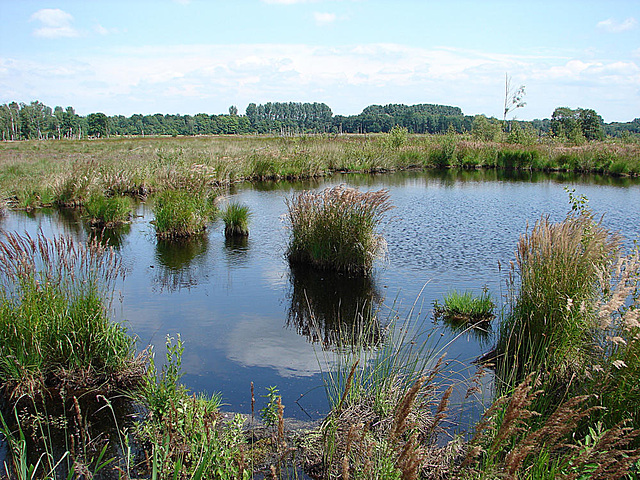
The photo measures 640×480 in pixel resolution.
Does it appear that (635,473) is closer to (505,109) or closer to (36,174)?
(36,174)

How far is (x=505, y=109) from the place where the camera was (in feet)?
140

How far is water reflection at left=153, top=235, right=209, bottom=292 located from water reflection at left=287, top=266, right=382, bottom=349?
1740 mm

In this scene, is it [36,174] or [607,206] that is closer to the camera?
[607,206]

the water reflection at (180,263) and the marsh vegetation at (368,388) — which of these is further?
the water reflection at (180,263)

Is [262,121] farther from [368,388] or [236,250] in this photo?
[368,388]

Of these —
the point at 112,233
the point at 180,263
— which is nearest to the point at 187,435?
the point at 180,263

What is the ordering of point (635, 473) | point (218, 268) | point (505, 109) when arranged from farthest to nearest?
point (505, 109), point (218, 268), point (635, 473)

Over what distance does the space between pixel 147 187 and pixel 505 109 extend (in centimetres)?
3319

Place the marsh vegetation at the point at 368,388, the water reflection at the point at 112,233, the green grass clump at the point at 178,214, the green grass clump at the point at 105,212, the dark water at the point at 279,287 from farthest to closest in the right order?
the green grass clump at the point at 105,212, the green grass clump at the point at 178,214, the water reflection at the point at 112,233, the dark water at the point at 279,287, the marsh vegetation at the point at 368,388

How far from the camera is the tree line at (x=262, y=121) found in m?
87.4

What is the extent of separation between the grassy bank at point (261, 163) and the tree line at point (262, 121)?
1247 inches

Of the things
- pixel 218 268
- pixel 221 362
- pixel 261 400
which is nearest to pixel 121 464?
pixel 261 400

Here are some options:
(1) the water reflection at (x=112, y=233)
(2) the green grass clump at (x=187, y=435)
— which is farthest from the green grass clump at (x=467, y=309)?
(1) the water reflection at (x=112, y=233)

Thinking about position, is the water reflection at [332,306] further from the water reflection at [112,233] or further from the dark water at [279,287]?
the water reflection at [112,233]
